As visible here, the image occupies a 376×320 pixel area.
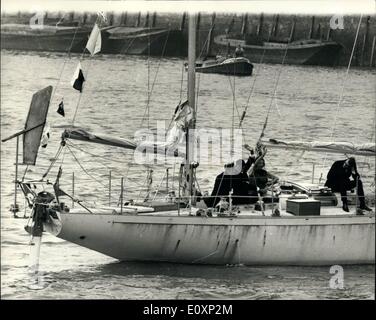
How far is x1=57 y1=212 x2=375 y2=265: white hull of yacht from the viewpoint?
29609 millimetres

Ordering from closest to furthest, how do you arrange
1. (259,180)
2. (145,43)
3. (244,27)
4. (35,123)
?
(35,123) → (259,180) → (145,43) → (244,27)

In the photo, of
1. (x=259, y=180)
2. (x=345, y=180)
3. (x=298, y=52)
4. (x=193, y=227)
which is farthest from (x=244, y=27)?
(x=193, y=227)

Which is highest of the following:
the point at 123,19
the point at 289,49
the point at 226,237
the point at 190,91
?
the point at 123,19

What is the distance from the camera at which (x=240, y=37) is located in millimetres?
128125

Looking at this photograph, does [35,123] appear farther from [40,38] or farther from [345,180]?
[40,38]

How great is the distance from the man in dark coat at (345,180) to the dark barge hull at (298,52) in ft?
287

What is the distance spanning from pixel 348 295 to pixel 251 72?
78619 mm

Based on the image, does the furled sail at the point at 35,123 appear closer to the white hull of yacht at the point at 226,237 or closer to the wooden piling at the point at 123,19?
the white hull of yacht at the point at 226,237

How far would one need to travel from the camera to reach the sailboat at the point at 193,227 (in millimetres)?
29453

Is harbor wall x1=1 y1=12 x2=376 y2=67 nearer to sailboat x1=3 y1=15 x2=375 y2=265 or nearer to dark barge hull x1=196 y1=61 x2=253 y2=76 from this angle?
dark barge hull x1=196 y1=61 x2=253 y2=76

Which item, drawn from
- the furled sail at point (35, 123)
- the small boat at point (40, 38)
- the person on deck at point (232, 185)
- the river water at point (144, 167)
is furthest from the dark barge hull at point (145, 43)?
the furled sail at point (35, 123)

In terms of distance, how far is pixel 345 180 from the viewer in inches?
1273

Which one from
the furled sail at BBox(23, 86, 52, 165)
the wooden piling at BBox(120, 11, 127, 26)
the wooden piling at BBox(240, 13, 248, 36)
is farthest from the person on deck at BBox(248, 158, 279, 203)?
the wooden piling at BBox(120, 11, 127, 26)

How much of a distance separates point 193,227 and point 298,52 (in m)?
93.1
